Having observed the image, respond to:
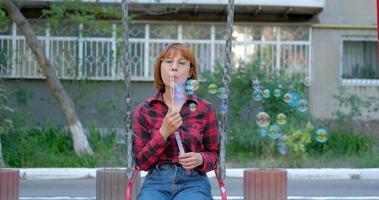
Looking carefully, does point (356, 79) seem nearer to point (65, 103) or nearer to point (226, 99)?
point (65, 103)

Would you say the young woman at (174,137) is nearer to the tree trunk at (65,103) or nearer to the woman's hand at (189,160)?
the woman's hand at (189,160)

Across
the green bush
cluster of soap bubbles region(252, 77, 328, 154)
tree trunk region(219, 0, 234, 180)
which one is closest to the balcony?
the green bush

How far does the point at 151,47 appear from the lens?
19.7 metres

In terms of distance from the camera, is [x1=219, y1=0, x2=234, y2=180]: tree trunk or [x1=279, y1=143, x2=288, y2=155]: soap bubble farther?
[x1=279, y1=143, x2=288, y2=155]: soap bubble

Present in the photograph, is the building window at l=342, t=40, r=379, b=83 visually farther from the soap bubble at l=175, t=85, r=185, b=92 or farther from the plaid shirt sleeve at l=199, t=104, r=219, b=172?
the soap bubble at l=175, t=85, r=185, b=92

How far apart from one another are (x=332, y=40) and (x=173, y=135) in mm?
15896

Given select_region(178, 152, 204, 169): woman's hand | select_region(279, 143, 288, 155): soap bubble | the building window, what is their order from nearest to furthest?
select_region(178, 152, 204, 169): woman's hand
select_region(279, 143, 288, 155): soap bubble
the building window

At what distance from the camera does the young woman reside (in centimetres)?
510

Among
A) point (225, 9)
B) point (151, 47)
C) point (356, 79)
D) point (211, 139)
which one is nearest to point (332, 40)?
point (356, 79)

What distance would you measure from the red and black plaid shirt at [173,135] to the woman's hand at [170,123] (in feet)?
0.39

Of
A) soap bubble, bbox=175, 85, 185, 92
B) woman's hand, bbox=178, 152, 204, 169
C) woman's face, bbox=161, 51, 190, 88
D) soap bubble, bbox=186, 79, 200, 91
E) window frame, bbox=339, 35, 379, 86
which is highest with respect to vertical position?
window frame, bbox=339, 35, 379, 86

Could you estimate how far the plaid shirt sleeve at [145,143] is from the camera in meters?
5.09

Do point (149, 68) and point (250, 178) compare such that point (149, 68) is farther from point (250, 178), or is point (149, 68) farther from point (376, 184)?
point (250, 178)

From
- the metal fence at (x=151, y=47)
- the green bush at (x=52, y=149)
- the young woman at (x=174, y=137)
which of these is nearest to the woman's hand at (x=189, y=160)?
the young woman at (x=174, y=137)
